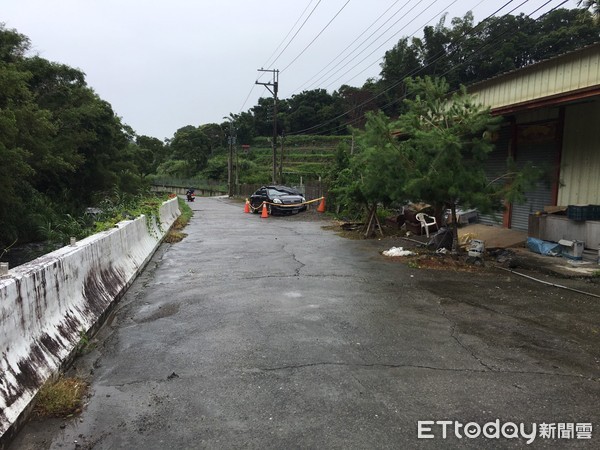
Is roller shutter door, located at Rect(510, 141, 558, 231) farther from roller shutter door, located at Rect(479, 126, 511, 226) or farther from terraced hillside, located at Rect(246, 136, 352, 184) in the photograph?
terraced hillside, located at Rect(246, 136, 352, 184)

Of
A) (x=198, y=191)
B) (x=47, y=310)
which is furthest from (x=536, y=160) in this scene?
(x=198, y=191)

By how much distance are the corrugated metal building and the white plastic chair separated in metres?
1.94

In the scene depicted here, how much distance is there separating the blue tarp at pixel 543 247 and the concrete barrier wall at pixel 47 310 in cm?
894

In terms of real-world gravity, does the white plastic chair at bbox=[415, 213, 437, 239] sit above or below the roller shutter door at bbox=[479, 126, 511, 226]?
below

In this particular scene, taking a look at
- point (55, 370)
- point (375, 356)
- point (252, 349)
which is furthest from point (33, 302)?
point (375, 356)

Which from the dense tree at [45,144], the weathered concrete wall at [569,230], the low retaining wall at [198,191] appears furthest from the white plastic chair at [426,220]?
the low retaining wall at [198,191]

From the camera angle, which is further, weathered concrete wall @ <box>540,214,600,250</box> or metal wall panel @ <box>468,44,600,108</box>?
metal wall panel @ <box>468,44,600,108</box>

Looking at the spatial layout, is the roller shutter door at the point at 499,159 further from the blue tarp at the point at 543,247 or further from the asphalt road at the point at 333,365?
→ the asphalt road at the point at 333,365

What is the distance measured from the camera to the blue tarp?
34.3 ft

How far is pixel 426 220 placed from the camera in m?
14.3

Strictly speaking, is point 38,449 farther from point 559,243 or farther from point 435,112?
point 559,243

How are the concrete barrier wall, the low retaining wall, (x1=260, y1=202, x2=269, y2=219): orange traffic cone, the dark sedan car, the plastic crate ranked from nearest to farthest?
the concrete barrier wall, the plastic crate, (x1=260, y1=202, x2=269, y2=219): orange traffic cone, the dark sedan car, the low retaining wall

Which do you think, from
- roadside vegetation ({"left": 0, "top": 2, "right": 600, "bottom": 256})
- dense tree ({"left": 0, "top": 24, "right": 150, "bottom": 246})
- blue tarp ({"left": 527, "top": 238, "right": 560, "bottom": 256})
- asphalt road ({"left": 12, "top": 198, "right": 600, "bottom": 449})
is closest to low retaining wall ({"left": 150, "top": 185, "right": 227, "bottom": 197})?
roadside vegetation ({"left": 0, "top": 2, "right": 600, "bottom": 256})

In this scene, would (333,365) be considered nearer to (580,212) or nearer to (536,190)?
(580,212)
